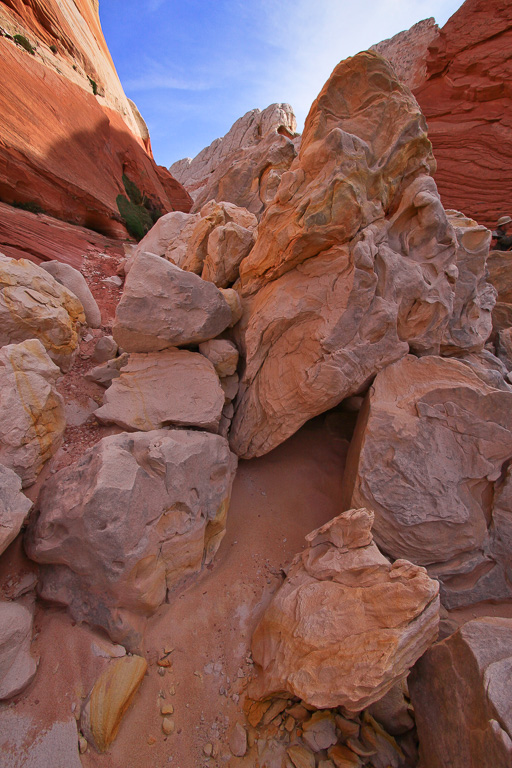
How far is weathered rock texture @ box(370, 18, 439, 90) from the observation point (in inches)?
619

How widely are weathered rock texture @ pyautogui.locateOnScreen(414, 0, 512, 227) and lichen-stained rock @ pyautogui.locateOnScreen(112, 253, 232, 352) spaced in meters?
14.4

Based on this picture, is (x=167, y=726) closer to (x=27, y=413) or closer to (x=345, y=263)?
(x=27, y=413)

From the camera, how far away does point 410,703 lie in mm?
3295

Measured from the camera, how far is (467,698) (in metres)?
2.63

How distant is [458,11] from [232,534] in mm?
22443

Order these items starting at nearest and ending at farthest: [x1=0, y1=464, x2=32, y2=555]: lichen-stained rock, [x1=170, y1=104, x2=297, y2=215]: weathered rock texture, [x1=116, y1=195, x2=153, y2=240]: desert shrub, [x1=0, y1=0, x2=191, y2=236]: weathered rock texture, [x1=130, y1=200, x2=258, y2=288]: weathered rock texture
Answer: [x1=0, y1=464, x2=32, y2=555]: lichen-stained rock
[x1=130, y1=200, x2=258, y2=288]: weathered rock texture
[x1=170, y1=104, x2=297, y2=215]: weathered rock texture
[x1=0, y1=0, x2=191, y2=236]: weathered rock texture
[x1=116, y1=195, x2=153, y2=240]: desert shrub

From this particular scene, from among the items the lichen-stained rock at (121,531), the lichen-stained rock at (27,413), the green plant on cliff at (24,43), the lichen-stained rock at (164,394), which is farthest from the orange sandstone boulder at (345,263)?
the green plant on cliff at (24,43)

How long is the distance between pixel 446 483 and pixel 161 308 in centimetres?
422

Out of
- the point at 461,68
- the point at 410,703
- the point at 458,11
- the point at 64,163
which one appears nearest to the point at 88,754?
the point at 410,703

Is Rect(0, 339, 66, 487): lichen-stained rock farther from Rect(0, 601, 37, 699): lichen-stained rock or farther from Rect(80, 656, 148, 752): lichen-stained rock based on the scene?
Rect(80, 656, 148, 752): lichen-stained rock

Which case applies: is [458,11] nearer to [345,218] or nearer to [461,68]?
[461,68]

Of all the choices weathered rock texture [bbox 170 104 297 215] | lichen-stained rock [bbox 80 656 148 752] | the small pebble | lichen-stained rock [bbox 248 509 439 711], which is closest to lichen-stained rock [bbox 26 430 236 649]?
lichen-stained rock [bbox 80 656 148 752]

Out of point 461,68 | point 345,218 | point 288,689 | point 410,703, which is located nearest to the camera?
point 288,689

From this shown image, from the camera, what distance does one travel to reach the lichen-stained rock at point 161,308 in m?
4.36
